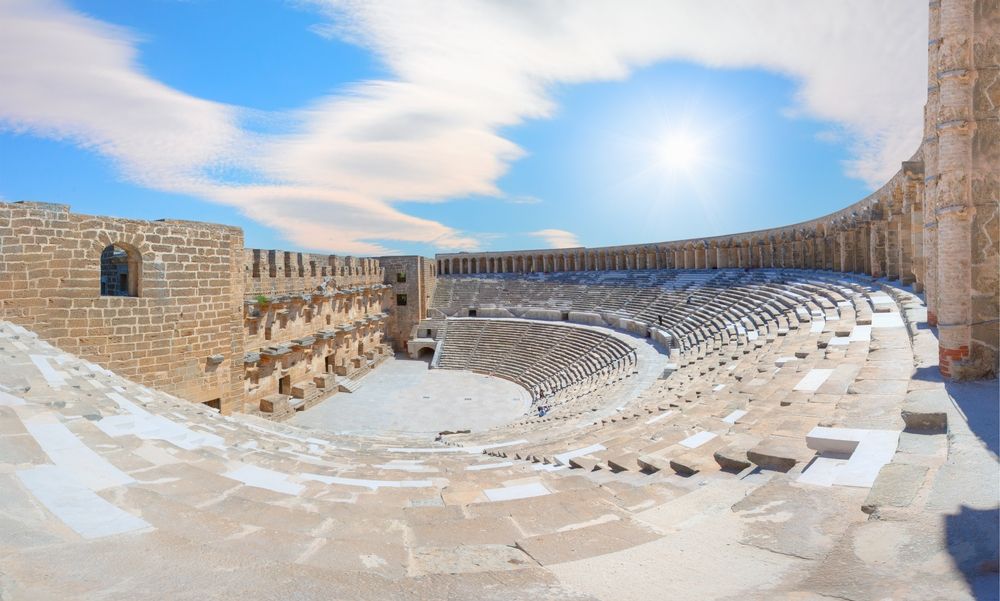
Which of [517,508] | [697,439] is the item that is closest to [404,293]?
[697,439]

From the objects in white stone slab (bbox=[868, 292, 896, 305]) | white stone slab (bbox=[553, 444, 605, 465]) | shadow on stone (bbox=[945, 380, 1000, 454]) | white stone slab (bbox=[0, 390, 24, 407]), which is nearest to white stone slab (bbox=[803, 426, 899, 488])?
shadow on stone (bbox=[945, 380, 1000, 454])

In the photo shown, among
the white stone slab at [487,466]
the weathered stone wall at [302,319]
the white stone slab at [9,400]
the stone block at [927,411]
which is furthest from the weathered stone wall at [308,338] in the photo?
the stone block at [927,411]

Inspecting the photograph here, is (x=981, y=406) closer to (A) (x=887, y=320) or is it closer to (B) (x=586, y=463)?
(B) (x=586, y=463)

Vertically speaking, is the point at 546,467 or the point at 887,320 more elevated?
the point at 887,320

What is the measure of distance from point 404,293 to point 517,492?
30.9 meters

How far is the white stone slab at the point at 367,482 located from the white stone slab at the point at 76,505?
1657 mm

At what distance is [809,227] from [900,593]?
2684cm

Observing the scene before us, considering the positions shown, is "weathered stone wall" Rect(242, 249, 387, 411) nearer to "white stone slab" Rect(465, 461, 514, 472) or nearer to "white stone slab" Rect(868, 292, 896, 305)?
"white stone slab" Rect(465, 461, 514, 472)

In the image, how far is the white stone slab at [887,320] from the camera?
9391 millimetres

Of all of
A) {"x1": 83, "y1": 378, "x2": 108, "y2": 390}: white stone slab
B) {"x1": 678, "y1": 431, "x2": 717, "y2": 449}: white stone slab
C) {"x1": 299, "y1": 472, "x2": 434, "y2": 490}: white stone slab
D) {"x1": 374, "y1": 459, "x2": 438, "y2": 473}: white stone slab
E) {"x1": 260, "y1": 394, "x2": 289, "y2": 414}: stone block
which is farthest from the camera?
{"x1": 260, "y1": 394, "x2": 289, "y2": 414}: stone block

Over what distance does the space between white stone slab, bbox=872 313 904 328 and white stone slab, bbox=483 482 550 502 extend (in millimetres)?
8178

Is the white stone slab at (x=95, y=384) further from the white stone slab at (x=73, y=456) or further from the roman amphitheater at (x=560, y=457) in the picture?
the white stone slab at (x=73, y=456)

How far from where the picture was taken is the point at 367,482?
4.66m

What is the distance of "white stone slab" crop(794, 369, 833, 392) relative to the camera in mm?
6393
